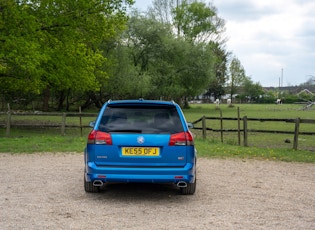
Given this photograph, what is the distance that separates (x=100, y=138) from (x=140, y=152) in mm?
679

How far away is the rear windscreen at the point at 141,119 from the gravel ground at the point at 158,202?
1.19 meters

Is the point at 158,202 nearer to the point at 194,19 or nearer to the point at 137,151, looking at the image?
the point at 137,151

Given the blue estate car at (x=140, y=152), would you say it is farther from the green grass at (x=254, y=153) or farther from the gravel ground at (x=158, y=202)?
the green grass at (x=254, y=153)

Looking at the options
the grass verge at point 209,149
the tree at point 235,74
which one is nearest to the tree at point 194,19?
the tree at point 235,74

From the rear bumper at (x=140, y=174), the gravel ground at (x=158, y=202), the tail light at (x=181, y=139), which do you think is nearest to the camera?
the gravel ground at (x=158, y=202)

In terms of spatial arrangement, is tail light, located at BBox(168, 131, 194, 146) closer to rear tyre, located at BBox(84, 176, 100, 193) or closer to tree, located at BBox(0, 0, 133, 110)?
rear tyre, located at BBox(84, 176, 100, 193)

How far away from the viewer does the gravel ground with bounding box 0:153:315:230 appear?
553 centimetres

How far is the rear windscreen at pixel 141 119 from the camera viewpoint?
22.1 feet

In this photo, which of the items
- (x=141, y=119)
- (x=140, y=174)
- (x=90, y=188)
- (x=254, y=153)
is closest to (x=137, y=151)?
(x=140, y=174)

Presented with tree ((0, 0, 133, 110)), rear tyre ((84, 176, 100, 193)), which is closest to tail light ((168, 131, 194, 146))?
rear tyre ((84, 176, 100, 193))

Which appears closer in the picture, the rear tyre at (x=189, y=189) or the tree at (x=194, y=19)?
the rear tyre at (x=189, y=189)

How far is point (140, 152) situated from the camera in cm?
657

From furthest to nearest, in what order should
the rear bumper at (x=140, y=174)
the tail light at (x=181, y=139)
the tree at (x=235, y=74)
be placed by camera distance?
the tree at (x=235, y=74) → the tail light at (x=181, y=139) → the rear bumper at (x=140, y=174)

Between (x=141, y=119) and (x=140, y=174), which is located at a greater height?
(x=141, y=119)
